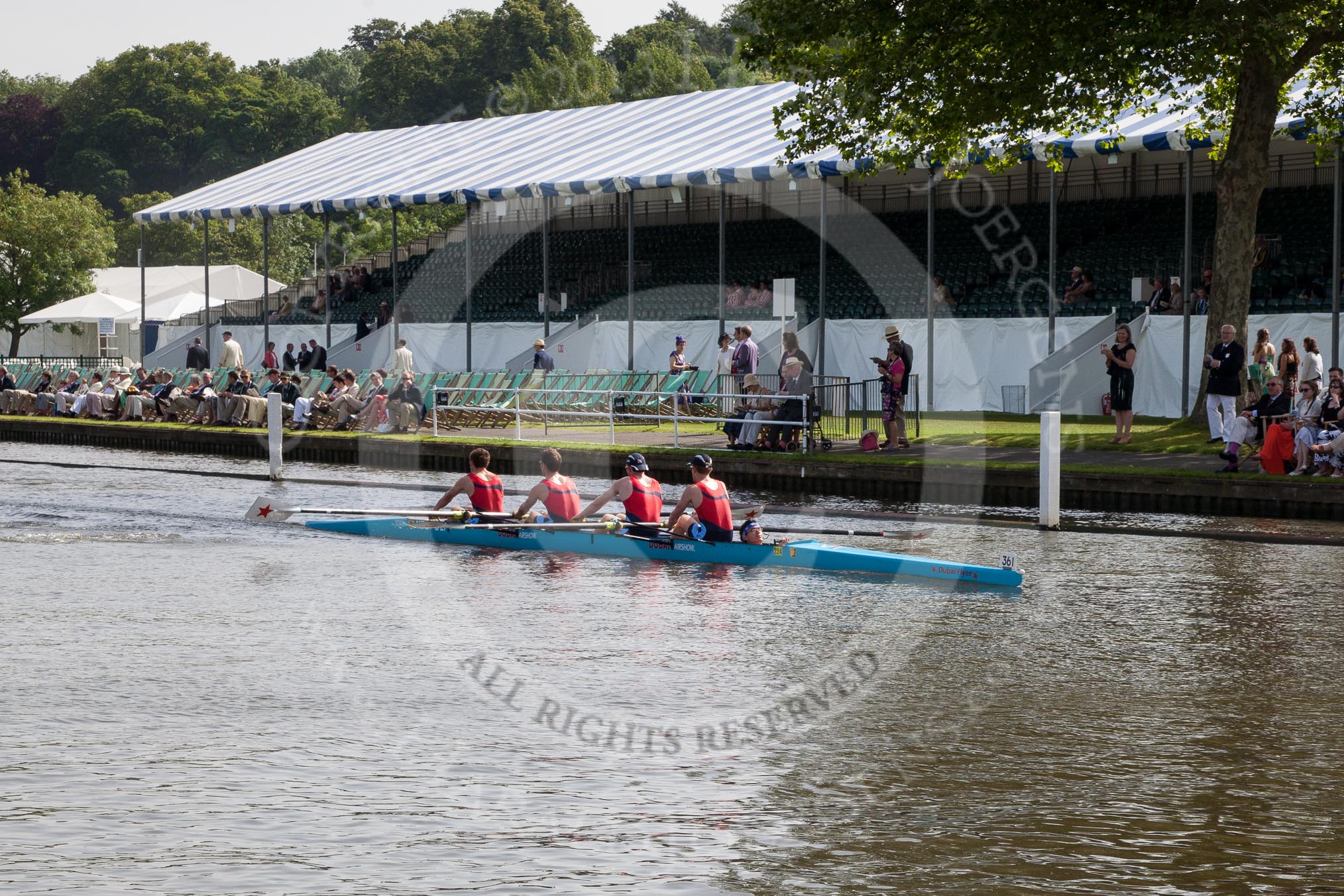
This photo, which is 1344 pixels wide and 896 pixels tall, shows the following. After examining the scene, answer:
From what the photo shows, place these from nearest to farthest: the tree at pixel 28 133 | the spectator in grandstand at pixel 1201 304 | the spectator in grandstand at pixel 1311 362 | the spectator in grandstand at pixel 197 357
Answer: the spectator in grandstand at pixel 1311 362 < the spectator in grandstand at pixel 1201 304 < the spectator in grandstand at pixel 197 357 < the tree at pixel 28 133

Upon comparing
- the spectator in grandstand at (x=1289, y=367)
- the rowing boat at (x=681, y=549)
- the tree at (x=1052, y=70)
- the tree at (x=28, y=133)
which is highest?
the tree at (x=28, y=133)

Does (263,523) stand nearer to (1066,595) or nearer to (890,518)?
(890,518)

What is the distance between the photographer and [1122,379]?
2384 cm

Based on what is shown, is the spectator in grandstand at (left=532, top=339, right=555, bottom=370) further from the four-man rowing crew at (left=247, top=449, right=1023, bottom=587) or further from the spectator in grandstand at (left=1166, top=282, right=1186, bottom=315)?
the four-man rowing crew at (left=247, top=449, right=1023, bottom=587)

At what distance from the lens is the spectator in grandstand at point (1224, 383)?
22219 millimetres

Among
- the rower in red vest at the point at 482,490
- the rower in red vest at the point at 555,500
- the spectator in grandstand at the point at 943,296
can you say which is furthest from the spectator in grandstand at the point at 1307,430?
the spectator in grandstand at the point at 943,296

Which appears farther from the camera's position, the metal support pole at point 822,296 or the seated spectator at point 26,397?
the seated spectator at point 26,397

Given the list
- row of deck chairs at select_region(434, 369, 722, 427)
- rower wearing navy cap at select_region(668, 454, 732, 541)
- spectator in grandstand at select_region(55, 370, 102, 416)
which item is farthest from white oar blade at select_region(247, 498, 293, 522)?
spectator in grandstand at select_region(55, 370, 102, 416)

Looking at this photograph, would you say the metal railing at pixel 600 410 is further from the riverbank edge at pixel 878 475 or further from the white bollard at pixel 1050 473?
the white bollard at pixel 1050 473

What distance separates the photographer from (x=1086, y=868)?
709 cm

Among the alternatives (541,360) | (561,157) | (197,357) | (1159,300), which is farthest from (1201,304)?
(197,357)

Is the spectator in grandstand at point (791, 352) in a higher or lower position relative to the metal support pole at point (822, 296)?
lower

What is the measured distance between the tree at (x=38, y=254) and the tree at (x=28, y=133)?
146 feet

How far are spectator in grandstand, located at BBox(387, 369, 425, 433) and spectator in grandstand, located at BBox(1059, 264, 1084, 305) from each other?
12487 millimetres
